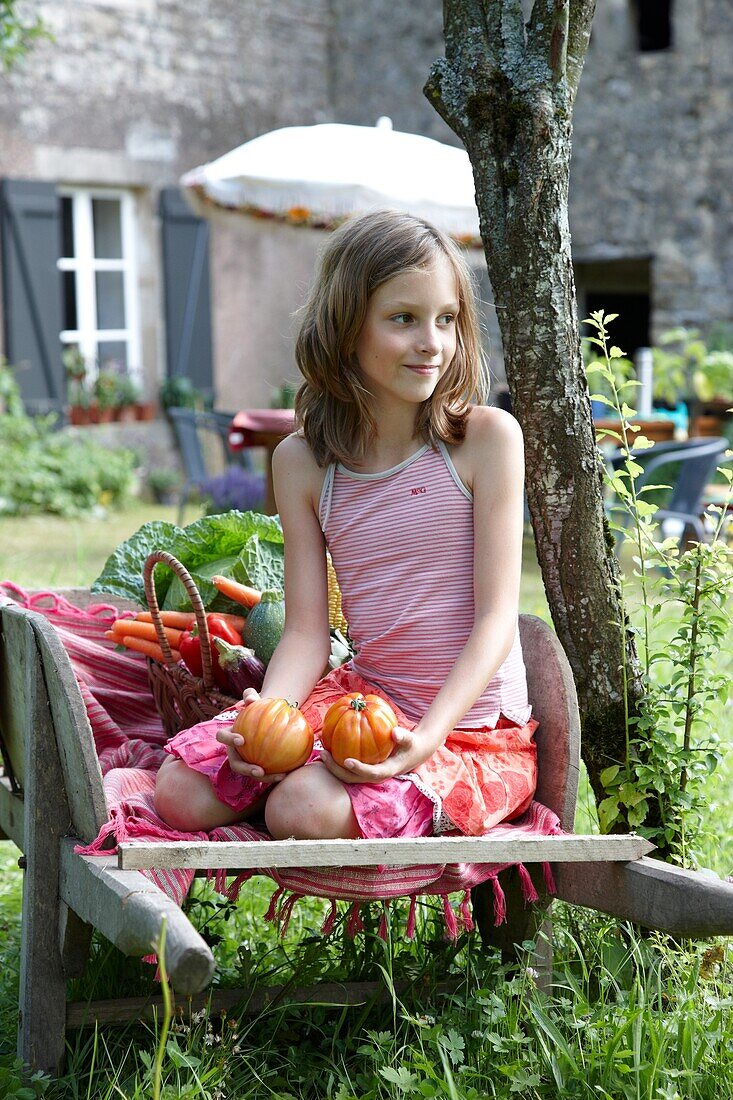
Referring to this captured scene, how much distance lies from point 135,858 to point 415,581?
755 mm

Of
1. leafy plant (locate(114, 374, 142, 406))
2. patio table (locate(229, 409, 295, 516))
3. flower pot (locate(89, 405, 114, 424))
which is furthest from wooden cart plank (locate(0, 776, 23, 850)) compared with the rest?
leafy plant (locate(114, 374, 142, 406))

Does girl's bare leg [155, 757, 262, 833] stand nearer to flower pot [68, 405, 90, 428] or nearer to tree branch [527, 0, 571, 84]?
tree branch [527, 0, 571, 84]

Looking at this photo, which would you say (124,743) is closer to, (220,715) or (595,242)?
(220,715)

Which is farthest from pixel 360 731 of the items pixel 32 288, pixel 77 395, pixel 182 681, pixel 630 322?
pixel 630 322

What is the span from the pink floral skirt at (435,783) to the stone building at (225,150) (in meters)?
8.42

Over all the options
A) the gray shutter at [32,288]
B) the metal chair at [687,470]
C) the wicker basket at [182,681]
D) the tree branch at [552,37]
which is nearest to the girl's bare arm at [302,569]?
the wicker basket at [182,681]

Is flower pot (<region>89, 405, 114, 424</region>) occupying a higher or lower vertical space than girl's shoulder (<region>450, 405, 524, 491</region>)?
lower

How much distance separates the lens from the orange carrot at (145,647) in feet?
8.65

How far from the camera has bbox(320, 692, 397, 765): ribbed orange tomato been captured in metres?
1.92

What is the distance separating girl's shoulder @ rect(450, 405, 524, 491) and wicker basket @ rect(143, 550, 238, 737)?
0.54 meters

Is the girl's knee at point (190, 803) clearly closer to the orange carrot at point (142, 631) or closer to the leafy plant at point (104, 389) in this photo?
the orange carrot at point (142, 631)

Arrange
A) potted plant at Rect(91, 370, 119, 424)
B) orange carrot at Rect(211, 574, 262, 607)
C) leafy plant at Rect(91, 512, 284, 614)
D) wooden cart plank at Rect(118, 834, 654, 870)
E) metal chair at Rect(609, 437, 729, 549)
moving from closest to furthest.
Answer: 1. wooden cart plank at Rect(118, 834, 654, 870)
2. orange carrot at Rect(211, 574, 262, 607)
3. leafy plant at Rect(91, 512, 284, 614)
4. metal chair at Rect(609, 437, 729, 549)
5. potted plant at Rect(91, 370, 119, 424)

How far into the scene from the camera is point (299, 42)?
1212 cm

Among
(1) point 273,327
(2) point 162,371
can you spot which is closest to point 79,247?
(2) point 162,371
